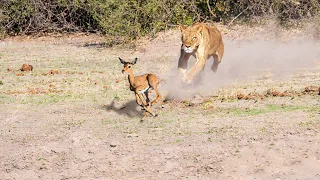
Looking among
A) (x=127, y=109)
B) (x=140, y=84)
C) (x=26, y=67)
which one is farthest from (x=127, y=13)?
(x=140, y=84)

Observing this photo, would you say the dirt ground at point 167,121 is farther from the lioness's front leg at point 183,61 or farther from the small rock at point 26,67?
the lioness's front leg at point 183,61

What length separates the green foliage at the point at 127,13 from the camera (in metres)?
18.9

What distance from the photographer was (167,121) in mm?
10547

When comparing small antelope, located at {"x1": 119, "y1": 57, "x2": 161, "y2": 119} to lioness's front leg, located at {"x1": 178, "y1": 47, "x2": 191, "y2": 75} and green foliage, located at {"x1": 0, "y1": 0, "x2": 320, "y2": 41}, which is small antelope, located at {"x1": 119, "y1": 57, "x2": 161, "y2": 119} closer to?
lioness's front leg, located at {"x1": 178, "y1": 47, "x2": 191, "y2": 75}

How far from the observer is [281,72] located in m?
14.8

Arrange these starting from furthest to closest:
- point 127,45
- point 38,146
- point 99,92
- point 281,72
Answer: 1. point 127,45
2. point 281,72
3. point 99,92
4. point 38,146

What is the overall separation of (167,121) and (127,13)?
873 centimetres

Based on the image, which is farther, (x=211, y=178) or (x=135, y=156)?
(x=135, y=156)

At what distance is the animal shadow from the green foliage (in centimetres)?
699

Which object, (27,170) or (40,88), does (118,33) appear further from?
(27,170)

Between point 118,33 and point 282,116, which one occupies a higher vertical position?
point 282,116

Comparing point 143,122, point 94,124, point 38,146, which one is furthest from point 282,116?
point 38,146

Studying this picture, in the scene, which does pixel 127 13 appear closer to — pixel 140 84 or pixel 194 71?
pixel 194 71

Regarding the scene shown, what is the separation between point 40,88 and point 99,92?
1.36m
